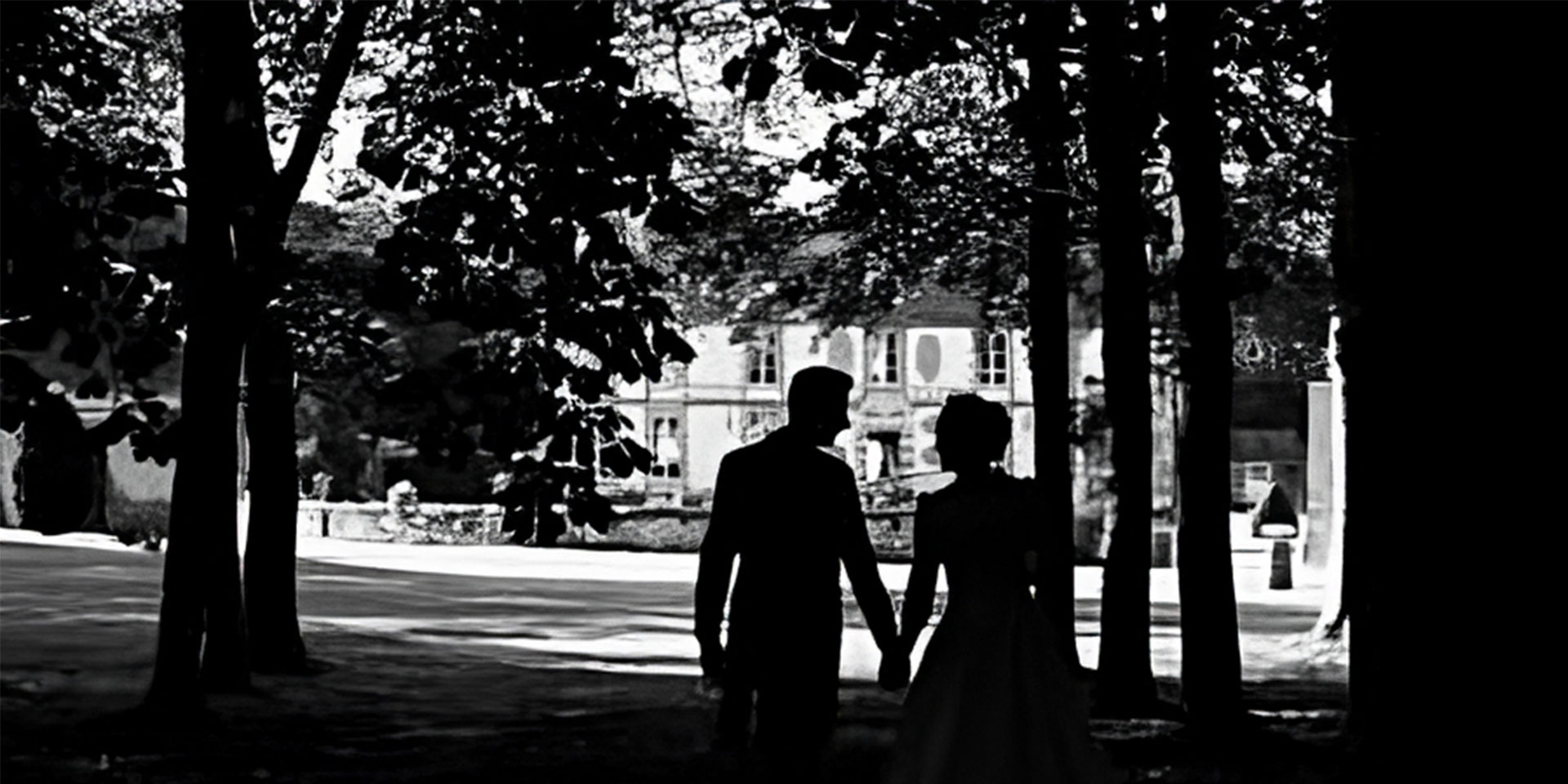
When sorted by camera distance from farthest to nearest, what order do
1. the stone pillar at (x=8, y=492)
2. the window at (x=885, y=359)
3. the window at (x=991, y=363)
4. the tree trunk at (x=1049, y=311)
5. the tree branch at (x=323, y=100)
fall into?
the window at (x=991, y=363)
the window at (x=885, y=359)
the stone pillar at (x=8, y=492)
the tree branch at (x=323, y=100)
the tree trunk at (x=1049, y=311)

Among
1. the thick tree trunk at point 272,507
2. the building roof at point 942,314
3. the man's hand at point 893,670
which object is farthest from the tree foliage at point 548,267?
the building roof at point 942,314

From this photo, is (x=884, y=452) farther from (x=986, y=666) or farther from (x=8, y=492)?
(x=986, y=666)

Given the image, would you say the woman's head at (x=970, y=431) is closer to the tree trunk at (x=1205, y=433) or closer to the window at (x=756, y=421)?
the tree trunk at (x=1205, y=433)

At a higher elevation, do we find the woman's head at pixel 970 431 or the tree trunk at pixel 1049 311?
the tree trunk at pixel 1049 311

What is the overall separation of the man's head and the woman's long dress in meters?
0.58

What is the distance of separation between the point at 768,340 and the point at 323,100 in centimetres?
1483

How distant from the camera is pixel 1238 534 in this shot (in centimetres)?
7744

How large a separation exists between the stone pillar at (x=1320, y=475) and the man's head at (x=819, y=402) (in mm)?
31103

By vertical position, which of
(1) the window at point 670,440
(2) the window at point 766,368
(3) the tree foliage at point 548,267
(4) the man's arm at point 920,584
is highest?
(2) the window at point 766,368

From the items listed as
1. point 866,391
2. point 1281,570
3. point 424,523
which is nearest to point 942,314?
point 866,391

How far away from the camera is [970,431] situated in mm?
8234

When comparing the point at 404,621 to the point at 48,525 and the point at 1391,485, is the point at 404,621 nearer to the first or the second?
the point at 48,525

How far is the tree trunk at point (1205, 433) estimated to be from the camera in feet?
52.2

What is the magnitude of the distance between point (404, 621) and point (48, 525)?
61.6ft
